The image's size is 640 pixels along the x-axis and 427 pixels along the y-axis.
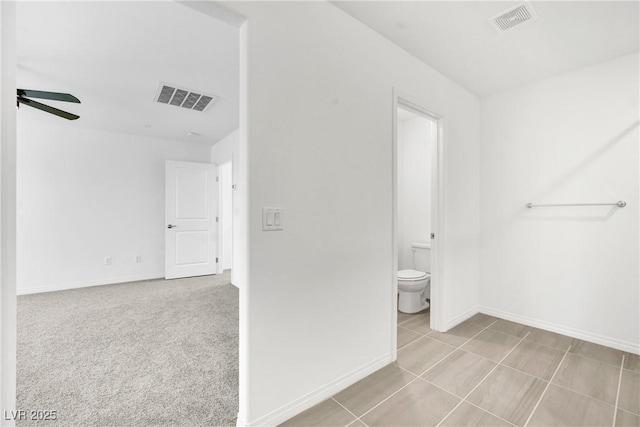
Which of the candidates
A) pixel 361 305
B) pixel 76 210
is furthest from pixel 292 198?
pixel 76 210

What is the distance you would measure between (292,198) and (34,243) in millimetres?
4677

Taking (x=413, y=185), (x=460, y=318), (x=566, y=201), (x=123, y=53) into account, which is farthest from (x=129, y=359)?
(x=566, y=201)

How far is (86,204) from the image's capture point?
4.35 meters

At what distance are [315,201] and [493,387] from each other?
5.51 feet

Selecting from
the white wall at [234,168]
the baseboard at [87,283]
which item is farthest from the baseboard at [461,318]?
the baseboard at [87,283]

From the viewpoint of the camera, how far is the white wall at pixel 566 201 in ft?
7.57

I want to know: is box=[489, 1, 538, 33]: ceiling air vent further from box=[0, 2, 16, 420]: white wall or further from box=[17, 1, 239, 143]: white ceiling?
box=[0, 2, 16, 420]: white wall

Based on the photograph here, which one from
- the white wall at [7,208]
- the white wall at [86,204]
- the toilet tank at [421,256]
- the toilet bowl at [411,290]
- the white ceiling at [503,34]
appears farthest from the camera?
the white wall at [86,204]

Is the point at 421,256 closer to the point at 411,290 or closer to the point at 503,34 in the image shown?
the point at 411,290

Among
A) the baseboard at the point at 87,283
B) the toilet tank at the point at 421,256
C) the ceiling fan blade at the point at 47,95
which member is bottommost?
the baseboard at the point at 87,283

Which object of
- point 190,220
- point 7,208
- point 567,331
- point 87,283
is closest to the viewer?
point 7,208

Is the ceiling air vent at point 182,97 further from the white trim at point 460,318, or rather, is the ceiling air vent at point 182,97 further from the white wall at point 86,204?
the white trim at point 460,318

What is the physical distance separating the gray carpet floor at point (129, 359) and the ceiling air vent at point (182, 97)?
244 centimetres

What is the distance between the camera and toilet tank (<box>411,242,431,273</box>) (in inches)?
134
